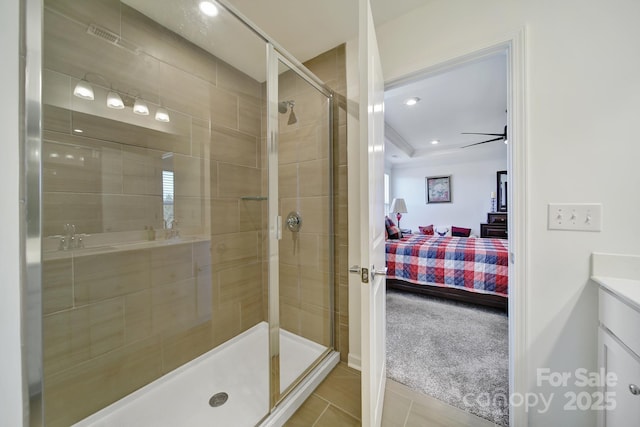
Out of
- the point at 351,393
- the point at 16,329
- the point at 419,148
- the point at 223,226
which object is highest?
the point at 419,148

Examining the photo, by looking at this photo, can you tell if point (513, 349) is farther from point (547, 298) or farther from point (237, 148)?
point (237, 148)

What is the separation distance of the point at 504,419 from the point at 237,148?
8.45 ft

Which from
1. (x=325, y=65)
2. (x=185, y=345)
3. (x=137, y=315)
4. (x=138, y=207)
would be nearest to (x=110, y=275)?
(x=137, y=315)

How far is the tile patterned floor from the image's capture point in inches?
48.6

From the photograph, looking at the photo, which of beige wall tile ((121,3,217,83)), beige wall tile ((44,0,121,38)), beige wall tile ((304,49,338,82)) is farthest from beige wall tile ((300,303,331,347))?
beige wall tile ((44,0,121,38))

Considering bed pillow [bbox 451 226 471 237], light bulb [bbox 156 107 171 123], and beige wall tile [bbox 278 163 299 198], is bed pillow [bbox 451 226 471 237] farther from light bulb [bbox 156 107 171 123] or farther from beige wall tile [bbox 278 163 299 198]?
light bulb [bbox 156 107 171 123]

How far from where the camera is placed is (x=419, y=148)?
17.6 ft

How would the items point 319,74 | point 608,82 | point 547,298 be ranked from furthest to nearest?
point 319,74 < point 547,298 < point 608,82

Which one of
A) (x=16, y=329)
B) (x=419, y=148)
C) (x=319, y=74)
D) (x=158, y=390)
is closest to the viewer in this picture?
(x=16, y=329)

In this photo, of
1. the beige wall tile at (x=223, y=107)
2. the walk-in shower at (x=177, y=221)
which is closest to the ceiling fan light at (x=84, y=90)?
the walk-in shower at (x=177, y=221)

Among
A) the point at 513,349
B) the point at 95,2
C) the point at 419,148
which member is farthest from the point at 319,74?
the point at 419,148

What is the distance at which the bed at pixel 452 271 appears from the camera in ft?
8.45

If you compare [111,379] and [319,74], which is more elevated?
[319,74]

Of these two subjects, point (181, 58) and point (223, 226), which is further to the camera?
point (223, 226)
